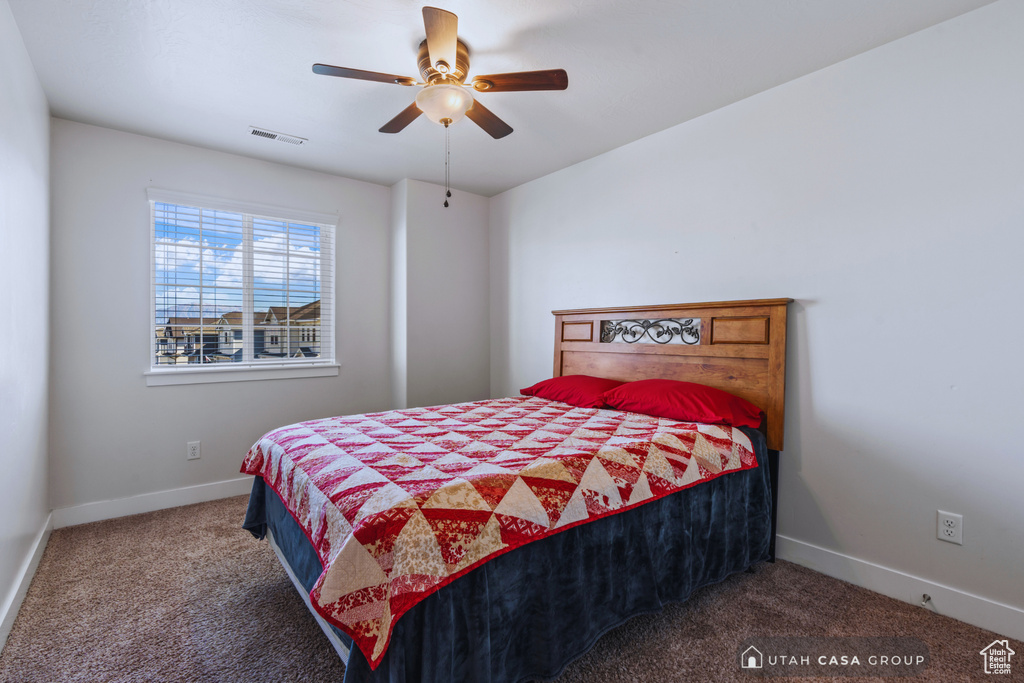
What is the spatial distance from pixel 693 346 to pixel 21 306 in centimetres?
335

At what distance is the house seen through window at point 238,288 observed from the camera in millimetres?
3287

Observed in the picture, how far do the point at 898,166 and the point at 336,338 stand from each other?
378 centimetres

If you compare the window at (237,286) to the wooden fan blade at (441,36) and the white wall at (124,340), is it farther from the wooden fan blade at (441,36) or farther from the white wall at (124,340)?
the wooden fan blade at (441,36)

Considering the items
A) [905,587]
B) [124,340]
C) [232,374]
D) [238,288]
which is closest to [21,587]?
[124,340]

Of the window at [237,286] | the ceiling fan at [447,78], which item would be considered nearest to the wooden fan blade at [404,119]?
the ceiling fan at [447,78]

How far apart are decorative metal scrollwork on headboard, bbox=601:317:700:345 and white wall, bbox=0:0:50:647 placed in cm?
306

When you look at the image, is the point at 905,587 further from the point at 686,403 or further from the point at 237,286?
the point at 237,286

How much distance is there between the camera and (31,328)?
2.34 m

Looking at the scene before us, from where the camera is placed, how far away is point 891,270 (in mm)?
2170

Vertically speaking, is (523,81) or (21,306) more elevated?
(523,81)

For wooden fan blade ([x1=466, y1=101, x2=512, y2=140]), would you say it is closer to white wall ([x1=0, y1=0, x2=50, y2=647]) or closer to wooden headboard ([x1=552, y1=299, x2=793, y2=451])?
wooden headboard ([x1=552, y1=299, x2=793, y2=451])

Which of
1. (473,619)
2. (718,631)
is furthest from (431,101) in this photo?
(718,631)

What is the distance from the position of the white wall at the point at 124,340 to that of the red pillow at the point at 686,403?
2.63 m

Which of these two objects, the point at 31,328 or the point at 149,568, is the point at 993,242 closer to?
the point at 149,568
